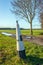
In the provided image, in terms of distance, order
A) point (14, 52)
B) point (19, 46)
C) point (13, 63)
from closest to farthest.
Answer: point (13, 63) → point (19, 46) → point (14, 52)

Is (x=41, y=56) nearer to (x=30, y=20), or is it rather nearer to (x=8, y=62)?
(x=8, y=62)

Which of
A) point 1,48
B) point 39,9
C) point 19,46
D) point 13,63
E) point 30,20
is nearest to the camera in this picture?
point 13,63

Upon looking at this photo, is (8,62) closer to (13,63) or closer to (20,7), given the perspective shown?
(13,63)

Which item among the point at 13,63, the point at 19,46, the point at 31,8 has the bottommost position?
the point at 13,63

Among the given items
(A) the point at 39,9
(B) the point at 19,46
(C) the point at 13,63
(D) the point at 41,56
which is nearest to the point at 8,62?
(C) the point at 13,63

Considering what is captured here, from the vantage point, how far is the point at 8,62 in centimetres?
612

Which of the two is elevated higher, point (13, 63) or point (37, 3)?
point (37, 3)

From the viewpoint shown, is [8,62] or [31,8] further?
[31,8]

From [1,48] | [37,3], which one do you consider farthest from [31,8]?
[1,48]

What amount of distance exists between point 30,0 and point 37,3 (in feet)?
4.63

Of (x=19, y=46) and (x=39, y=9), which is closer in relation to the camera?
(x=19, y=46)

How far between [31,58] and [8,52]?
3.60ft

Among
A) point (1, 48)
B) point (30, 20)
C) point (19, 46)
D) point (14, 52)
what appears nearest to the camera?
point (19, 46)

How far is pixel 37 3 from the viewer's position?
3431 cm
